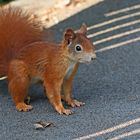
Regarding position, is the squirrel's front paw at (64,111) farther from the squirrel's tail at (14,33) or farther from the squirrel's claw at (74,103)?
the squirrel's tail at (14,33)

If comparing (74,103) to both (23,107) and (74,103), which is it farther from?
(23,107)

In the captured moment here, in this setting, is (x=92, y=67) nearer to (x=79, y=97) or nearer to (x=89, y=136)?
(x=79, y=97)

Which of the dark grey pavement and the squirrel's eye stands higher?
the squirrel's eye

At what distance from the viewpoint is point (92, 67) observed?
6.42m

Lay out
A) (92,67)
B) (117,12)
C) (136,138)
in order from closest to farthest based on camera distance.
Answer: (136,138) → (92,67) → (117,12)

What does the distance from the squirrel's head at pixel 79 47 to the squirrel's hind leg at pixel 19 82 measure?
1.76 ft

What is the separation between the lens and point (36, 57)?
533cm

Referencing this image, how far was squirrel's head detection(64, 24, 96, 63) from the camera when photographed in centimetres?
494

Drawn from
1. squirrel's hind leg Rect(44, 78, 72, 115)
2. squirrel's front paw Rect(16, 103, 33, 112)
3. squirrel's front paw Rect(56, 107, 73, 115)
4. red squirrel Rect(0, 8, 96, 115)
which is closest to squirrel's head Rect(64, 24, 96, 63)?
red squirrel Rect(0, 8, 96, 115)

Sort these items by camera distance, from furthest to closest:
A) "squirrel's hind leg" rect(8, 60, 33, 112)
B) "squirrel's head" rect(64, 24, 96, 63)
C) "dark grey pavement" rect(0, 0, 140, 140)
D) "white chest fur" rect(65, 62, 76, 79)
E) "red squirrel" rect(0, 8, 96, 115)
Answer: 1. "squirrel's hind leg" rect(8, 60, 33, 112)
2. "white chest fur" rect(65, 62, 76, 79)
3. "red squirrel" rect(0, 8, 96, 115)
4. "squirrel's head" rect(64, 24, 96, 63)
5. "dark grey pavement" rect(0, 0, 140, 140)

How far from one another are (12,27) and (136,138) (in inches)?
75.9

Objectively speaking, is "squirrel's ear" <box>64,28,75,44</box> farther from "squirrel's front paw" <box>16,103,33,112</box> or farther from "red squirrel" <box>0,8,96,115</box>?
"squirrel's front paw" <box>16,103,33,112</box>

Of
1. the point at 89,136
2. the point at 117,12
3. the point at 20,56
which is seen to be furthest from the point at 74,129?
the point at 117,12

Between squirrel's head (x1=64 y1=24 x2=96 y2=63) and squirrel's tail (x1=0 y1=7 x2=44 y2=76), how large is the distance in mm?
759
